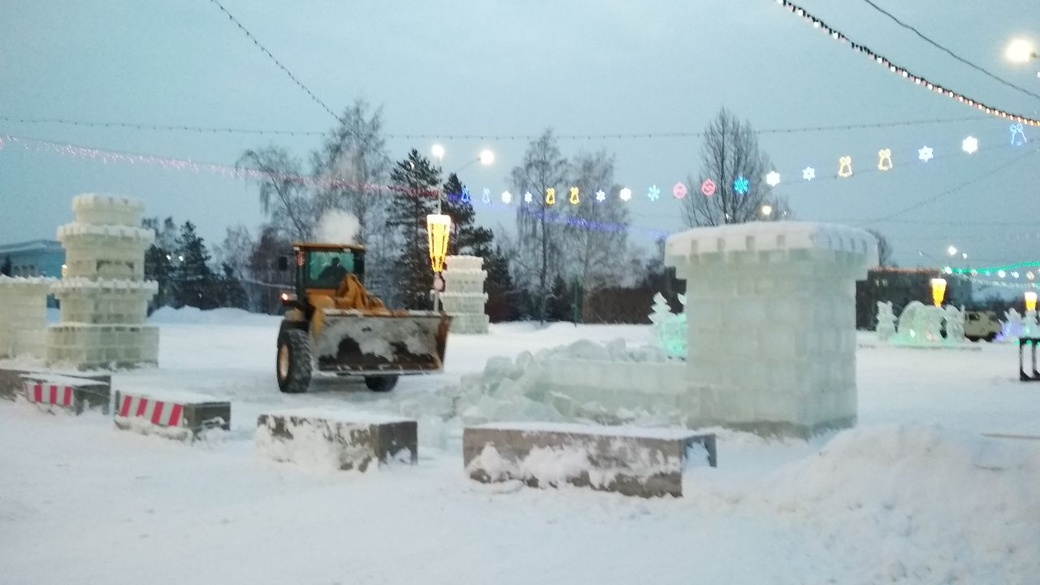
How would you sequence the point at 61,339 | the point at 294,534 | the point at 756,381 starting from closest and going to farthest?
the point at 294,534, the point at 756,381, the point at 61,339

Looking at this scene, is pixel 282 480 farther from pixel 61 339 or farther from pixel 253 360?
pixel 253 360

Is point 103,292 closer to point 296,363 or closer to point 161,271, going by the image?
point 296,363

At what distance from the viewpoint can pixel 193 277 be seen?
70.6m

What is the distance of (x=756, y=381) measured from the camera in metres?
9.97

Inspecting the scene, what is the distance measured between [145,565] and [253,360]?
58.4ft

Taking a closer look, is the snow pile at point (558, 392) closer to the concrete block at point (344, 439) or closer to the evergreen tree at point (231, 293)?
the concrete block at point (344, 439)

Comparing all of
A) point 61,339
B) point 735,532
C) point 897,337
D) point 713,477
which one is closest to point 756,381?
point 713,477

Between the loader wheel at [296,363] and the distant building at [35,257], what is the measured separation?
67.4 metres

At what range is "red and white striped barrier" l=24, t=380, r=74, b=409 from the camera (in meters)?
12.6

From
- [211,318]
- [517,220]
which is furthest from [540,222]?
[211,318]

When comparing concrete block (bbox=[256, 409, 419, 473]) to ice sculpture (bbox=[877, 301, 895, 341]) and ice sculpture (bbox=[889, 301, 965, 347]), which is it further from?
ice sculpture (bbox=[877, 301, 895, 341])

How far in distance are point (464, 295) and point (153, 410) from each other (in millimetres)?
26578

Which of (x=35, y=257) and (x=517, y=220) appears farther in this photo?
(x=35, y=257)

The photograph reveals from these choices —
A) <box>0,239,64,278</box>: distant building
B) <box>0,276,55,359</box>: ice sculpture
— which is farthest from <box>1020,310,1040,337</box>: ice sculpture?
Result: <box>0,239,64,278</box>: distant building
